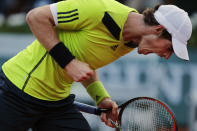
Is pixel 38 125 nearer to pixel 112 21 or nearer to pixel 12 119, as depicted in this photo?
pixel 12 119

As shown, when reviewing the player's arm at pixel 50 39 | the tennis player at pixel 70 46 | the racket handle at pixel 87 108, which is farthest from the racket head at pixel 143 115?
the player's arm at pixel 50 39

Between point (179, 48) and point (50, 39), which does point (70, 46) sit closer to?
point (50, 39)

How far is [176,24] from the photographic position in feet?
10.4

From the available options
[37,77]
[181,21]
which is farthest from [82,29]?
[181,21]

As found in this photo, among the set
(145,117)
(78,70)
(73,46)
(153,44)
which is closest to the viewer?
(78,70)

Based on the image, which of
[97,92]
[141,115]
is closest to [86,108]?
[97,92]

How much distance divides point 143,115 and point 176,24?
0.96 metres

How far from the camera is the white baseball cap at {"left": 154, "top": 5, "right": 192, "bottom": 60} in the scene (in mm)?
3180

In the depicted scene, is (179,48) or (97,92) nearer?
(179,48)

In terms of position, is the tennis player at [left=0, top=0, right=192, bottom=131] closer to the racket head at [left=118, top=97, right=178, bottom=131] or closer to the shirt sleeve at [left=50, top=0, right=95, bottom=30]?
the shirt sleeve at [left=50, top=0, right=95, bottom=30]

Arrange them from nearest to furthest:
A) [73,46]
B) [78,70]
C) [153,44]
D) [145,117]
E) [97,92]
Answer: [78,70], [153,44], [73,46], [145,117], [97,92]

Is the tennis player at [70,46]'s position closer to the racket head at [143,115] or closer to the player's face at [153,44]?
the player's face at [153,44]

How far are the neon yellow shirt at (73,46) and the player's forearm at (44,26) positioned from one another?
0.05 m

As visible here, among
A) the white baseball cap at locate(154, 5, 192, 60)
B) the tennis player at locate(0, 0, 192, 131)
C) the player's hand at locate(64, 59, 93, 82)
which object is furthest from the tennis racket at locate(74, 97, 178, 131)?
the player's hand at locate(64, 59, 93, 82)
